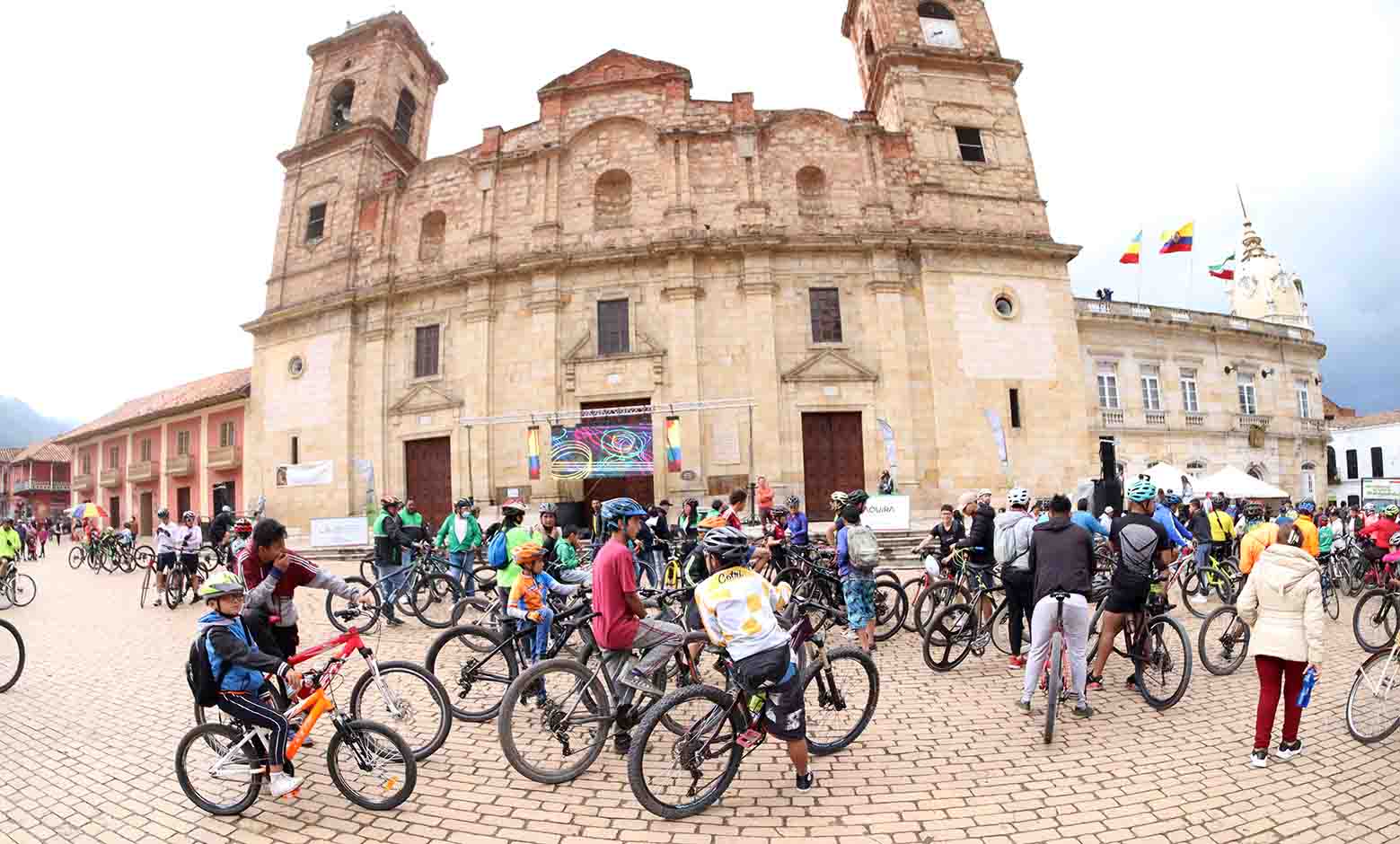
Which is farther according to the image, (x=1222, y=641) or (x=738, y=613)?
(x=1222, y=641)

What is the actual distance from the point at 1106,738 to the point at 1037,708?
0.63 m

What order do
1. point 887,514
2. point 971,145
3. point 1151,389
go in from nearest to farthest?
1. point 887,514
2. point 971,145
3. point 1151,389

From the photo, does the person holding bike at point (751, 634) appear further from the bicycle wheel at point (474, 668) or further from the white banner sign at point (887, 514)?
the white banner sign at point (887, 514)

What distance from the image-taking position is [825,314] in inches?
802

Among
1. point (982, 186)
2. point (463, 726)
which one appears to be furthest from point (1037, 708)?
point (982, 186)

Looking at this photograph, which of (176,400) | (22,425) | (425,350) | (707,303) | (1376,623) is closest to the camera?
(1376,623)

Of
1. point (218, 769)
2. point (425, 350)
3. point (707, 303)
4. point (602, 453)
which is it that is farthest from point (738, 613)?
point (425, 350)

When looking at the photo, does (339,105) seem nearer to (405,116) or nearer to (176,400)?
(405,116)

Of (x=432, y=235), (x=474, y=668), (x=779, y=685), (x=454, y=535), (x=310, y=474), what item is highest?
(x=432, y=235)

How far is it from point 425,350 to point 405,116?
12270 millimetres

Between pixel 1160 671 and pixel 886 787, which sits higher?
pixel 1160 671

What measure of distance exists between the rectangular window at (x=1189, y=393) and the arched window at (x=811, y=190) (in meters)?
16.8

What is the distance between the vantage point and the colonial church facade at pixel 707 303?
64.6 feet

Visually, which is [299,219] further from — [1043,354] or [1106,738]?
[1106,738]
